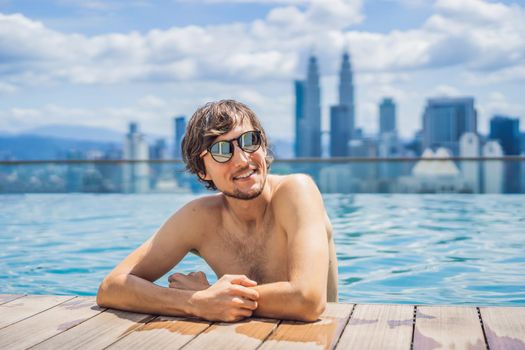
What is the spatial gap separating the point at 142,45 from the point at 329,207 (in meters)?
80.8

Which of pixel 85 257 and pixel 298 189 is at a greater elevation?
pixel 298 189

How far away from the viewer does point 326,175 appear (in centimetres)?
933

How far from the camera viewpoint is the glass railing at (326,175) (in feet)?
29.8

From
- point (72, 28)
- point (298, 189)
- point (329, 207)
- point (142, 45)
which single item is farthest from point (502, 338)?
point (142, 45)

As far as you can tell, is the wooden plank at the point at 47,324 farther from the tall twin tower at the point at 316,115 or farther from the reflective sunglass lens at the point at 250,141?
the tall twin tower at the point at 316,115

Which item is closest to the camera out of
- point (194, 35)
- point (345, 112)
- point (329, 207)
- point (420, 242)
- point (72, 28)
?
point (420, 242)

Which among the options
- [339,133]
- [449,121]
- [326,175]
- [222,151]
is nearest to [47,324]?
[222,151]

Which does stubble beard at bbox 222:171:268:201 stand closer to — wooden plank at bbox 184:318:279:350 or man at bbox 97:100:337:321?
man at bbox 97:100:337:321

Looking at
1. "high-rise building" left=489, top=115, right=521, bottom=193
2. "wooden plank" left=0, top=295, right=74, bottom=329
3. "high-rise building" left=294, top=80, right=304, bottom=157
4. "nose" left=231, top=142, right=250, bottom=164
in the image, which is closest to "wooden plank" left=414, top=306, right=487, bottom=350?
"nose" left=231, top=142, right=250, bottom=164

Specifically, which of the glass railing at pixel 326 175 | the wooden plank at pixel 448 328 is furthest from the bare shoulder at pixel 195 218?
the glass railing at pixel 326 175

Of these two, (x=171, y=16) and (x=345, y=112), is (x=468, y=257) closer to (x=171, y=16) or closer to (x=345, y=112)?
(x=171, y=16)

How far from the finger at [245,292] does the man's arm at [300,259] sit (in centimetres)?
2

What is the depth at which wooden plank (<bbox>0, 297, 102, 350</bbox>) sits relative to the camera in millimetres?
1922

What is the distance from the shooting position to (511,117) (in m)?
70.2
